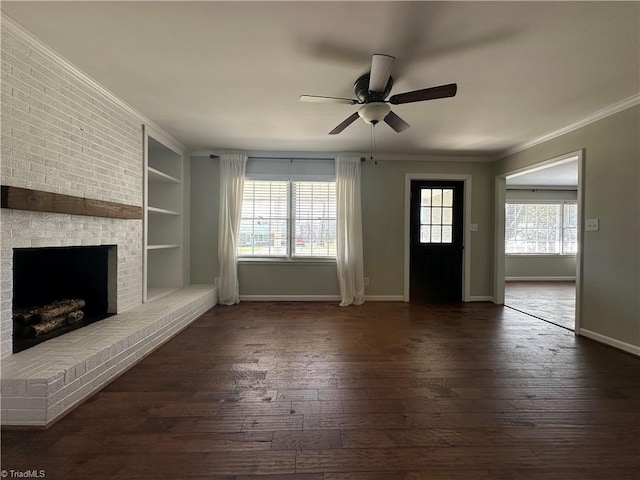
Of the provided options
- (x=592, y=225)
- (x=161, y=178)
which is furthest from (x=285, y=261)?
(x=592, y=225)

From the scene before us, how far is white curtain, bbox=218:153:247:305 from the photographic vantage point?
4.60m

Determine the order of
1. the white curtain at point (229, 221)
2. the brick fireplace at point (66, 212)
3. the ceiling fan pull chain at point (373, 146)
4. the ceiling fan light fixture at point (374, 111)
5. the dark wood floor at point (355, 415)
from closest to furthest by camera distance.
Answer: the dark wood floor at point (355, 415), the brick fireplace at point (66, 212), the ceiling fan light fixture at point (374, 111), the ceiling fan pull chain at point (373, 146), the white curtain at point (229, 221)

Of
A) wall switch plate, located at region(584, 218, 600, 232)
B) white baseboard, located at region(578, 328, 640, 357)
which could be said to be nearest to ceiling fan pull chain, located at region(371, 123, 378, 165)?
wall switch plate, located at region(584, 218, 600, 232)

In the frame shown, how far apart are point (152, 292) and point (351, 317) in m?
2.77

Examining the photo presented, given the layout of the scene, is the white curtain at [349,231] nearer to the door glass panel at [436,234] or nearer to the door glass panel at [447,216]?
the door glass panel at [436,234]

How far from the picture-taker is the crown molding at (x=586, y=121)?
9.17 feet

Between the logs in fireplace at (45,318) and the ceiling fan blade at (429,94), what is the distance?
3.34m

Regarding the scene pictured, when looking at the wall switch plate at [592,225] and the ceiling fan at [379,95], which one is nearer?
the ceiling fan at [379,95]

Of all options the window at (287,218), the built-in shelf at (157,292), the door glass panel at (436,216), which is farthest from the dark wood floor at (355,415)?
the door glass panel at (436,216)

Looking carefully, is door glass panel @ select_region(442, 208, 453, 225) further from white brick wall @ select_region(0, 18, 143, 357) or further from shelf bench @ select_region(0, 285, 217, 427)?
white brick wall @ select_region(0, 18, 143, 357)

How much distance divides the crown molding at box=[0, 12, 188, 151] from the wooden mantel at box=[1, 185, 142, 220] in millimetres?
1011

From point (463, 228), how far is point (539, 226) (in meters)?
4.11

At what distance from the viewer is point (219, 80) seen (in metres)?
2.50

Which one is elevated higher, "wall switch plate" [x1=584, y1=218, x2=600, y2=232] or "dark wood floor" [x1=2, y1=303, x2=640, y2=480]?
"wall switch plate" [x1=584, y1=218, x2=600, y2=232]
